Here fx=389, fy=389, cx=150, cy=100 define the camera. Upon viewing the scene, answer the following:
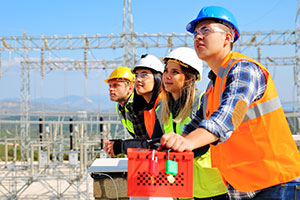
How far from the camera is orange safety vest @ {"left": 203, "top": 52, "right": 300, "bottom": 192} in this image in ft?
3.81

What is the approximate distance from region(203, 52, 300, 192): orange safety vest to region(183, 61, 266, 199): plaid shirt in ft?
0.08

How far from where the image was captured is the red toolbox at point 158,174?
1045 mm

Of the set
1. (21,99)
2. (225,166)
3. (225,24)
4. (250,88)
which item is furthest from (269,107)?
(21,99)

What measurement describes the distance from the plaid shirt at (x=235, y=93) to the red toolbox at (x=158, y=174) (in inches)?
4.6

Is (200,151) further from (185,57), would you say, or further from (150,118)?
(150,118)

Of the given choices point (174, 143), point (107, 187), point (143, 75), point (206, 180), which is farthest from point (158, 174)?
point (107, 187)

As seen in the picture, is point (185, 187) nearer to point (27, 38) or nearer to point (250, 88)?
point (250, 88)

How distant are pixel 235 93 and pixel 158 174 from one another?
0.32 metres

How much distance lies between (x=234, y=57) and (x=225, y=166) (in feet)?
1.16

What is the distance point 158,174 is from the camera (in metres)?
1.06

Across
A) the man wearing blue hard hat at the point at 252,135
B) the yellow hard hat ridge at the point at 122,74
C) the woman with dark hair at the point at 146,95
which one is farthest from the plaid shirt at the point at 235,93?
the yellow hard hat ridge at the point at 122,74

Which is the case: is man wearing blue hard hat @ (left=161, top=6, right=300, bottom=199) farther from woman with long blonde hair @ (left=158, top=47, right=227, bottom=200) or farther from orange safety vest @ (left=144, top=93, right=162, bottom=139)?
orange safety vest @ (left=144, top=93, right=162, bottom=139)

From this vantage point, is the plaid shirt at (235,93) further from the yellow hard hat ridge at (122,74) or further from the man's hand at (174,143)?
the yellow hard hat ridge at (122,74)

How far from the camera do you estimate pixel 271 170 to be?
117 centimetres
